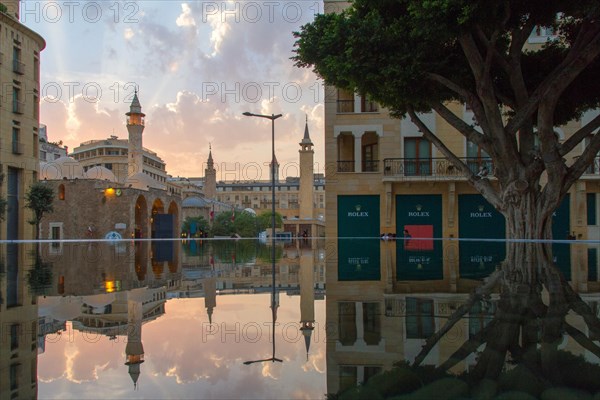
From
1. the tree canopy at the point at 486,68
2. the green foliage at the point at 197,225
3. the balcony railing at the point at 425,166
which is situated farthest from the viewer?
the green foliage at the point at 197,225

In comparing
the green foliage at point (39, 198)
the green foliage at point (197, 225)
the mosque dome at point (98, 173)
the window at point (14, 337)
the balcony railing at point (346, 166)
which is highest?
the mosque dome at point (98, 173)

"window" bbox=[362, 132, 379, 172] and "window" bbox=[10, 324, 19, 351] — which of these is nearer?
"window" bbox=[10, 324, 19, 351]

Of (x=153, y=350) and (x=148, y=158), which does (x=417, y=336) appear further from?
(x=148, y=158)

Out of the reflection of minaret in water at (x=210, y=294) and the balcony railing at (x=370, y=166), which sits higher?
the balcony railing at (x=370, y=166)

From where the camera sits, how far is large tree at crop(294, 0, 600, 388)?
12500 millimetres

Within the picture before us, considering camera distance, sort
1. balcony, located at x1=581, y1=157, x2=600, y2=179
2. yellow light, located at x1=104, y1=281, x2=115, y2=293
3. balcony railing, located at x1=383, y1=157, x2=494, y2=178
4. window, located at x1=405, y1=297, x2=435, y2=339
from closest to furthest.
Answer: window, located at x1=405, y1=297, x2=435, y2=339 → yellow light, located at x1=104, y1=281, x2=115, y2=293 → balcony, located at x1=581, y1=157, x2=600, y2=179 → balcony railing, located at x1=383, y1=157, x2=494, y2=178

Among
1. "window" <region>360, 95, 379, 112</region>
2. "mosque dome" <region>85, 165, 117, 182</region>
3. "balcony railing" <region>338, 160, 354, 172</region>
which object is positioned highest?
"window" <region>360, 95, 379, 112</region>

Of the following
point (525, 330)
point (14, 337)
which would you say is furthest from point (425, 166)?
point (14, 337)

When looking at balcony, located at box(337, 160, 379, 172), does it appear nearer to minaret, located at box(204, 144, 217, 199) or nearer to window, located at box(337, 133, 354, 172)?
window, located at box(337, 133, 354, 172)

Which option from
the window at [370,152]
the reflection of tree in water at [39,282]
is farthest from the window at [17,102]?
the reflection of tree in water at [39,282]

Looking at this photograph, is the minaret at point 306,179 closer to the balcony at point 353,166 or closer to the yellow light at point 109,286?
the balcony at point 353,166

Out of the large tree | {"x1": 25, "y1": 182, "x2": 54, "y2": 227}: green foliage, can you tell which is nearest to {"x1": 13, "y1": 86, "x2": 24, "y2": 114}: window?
{"x1": 25, "y1": 182, "x2": 54, "y2": 227}: green foliage

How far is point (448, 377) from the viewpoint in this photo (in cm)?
252

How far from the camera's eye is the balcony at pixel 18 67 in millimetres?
38781
